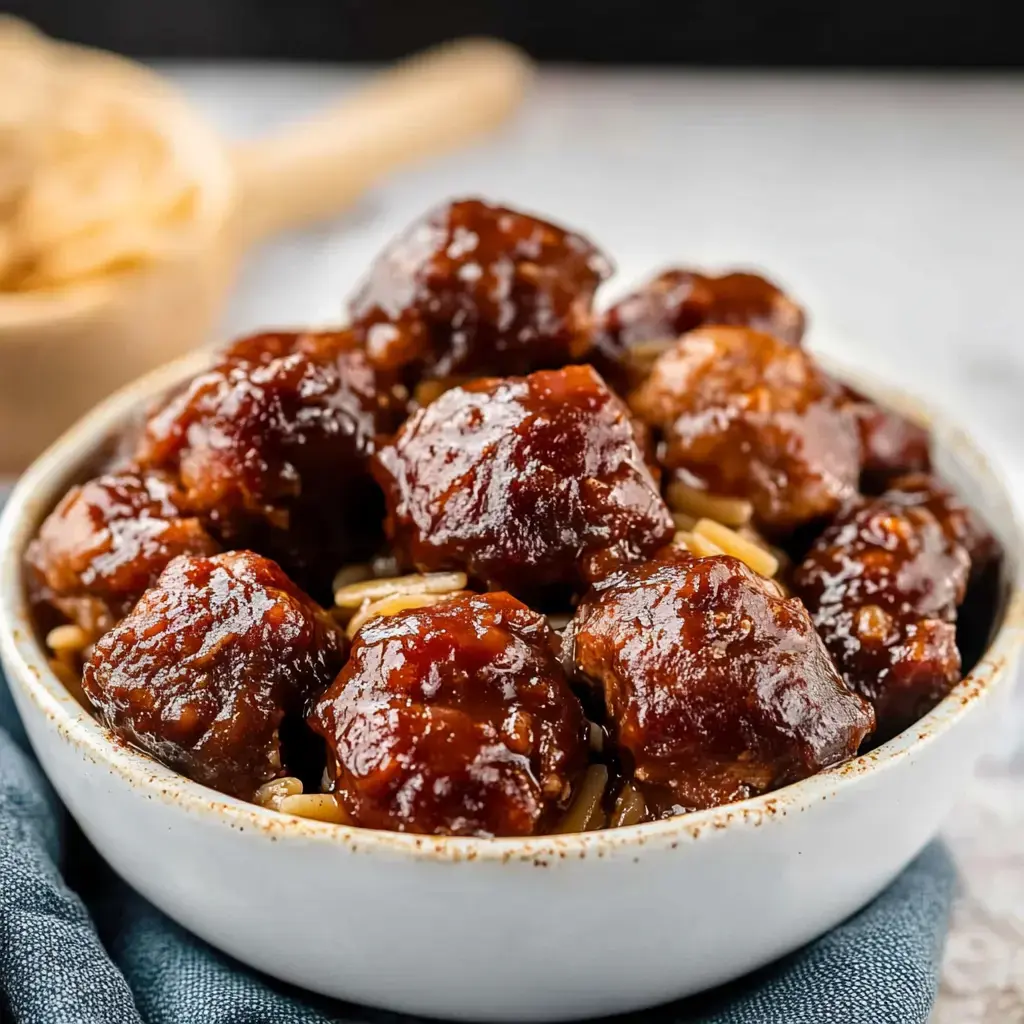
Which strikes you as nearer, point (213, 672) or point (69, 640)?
point (213, 672)

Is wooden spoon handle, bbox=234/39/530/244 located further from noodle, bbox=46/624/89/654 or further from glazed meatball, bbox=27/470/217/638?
noodle, bbox=46/624/89/654

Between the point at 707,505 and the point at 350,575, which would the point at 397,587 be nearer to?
the point at 350,575

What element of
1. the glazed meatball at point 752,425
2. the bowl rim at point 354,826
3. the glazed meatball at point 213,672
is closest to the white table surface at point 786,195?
the glazed meatball at point 752,425

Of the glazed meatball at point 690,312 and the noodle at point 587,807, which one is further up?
the glazed meatball at point 690,312

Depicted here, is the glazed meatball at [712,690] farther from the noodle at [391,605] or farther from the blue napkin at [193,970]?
the blue napkin at [193,970]

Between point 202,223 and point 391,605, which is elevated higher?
point 391,605

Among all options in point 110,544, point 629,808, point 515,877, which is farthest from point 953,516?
point 110,544

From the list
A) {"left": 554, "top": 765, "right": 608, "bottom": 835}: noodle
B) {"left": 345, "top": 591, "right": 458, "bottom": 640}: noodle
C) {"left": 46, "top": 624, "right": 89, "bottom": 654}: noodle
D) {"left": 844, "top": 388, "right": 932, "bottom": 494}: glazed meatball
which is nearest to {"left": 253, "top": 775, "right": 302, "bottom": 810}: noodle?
{"left": 345, "top": 591, "right": 458, "bottom": 640}: noodle
